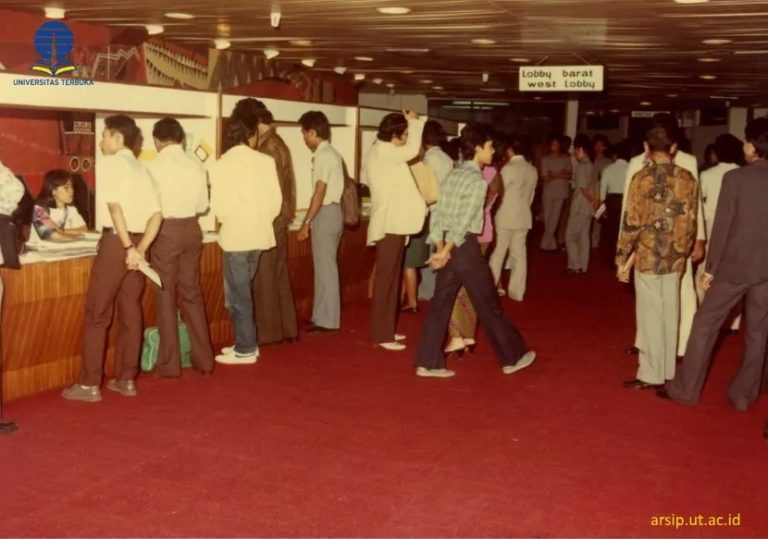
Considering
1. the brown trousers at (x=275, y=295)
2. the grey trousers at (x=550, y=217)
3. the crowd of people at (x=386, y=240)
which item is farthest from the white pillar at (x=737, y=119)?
the brown trousers at (x=275, y=295)

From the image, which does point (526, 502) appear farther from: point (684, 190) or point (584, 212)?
point (584, 212)

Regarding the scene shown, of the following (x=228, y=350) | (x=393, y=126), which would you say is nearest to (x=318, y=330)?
Answer: (x=228, y=350)

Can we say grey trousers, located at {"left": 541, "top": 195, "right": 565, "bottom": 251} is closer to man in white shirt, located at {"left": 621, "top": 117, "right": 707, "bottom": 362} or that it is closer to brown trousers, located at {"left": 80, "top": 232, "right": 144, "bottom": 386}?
man in white shirt, located at {"left": 621, "top": 117, "right": 707, "bottom": 362}

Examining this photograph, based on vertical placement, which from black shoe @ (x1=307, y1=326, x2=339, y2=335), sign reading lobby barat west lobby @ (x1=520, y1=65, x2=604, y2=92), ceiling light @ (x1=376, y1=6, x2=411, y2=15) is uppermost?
ceiling light @ (x1=376, y1=6, x2=411, y2=15)

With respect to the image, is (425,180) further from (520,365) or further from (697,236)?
(697,236)

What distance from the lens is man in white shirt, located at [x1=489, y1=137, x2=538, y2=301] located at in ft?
30.2

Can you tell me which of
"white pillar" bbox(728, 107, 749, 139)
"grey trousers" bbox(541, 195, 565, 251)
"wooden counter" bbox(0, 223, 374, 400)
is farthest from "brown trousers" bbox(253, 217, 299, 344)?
"white pillar" bbox(728, 107, 749, 139)

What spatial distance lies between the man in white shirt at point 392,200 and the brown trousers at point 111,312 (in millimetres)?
1898

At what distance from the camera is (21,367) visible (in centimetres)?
548

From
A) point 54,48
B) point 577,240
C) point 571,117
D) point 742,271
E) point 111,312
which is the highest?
point 571,117

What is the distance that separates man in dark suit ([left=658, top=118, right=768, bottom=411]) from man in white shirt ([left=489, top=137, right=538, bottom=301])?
3556 millimetres

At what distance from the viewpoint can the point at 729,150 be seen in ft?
23.4

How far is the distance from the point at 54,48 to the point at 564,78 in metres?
4.50

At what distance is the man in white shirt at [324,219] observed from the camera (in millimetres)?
7172
